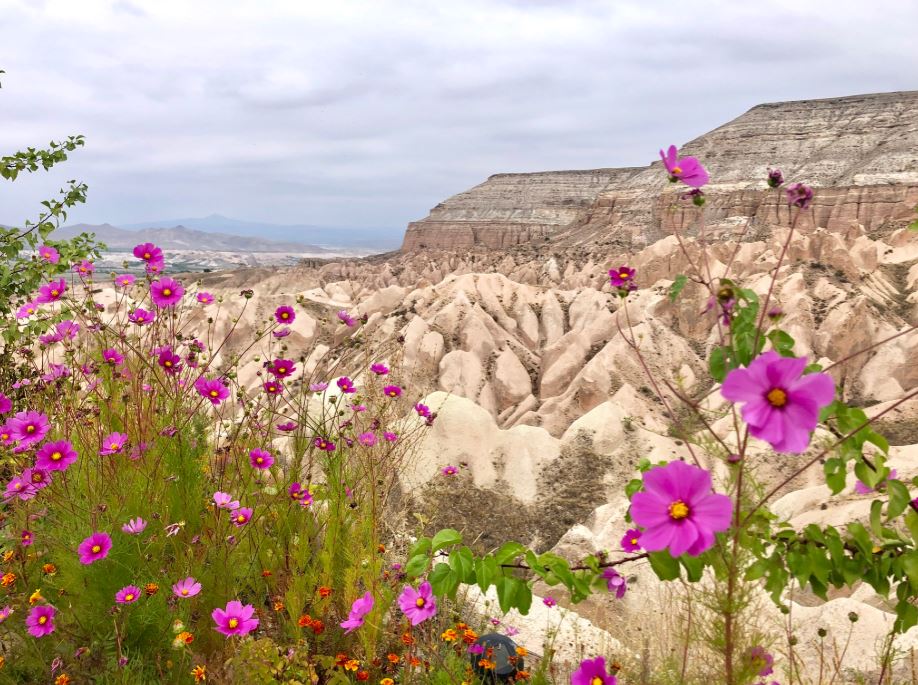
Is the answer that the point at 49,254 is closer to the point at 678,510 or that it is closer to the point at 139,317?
the point at 139,317

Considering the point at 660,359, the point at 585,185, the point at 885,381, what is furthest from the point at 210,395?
the point at 585,185

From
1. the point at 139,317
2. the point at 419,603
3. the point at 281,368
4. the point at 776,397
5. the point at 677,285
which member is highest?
the point at 677,285

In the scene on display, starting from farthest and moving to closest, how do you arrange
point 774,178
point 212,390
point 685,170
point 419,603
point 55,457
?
point 212,390 < point 55,457 < point 419,603 < point 685,170 < point 774,178

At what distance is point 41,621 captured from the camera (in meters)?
2.32

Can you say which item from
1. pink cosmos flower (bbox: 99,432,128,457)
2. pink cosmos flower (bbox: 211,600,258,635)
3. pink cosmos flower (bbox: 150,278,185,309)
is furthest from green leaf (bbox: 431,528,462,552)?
pink cosmos flower (bbox: 150,278,185,309)

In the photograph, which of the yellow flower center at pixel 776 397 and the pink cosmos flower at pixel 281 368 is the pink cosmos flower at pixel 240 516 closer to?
the pink cosmos flower at pixel 281 368

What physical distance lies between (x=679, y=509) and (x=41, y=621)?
7.95ft

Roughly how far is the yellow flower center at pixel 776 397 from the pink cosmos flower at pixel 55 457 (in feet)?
8.95

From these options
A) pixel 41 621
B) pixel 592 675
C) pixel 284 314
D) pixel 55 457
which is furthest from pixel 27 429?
pixel 592 675

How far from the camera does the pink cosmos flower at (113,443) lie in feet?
9.18

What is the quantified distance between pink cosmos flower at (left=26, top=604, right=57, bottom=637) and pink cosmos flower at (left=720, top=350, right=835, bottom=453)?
257 centimetres

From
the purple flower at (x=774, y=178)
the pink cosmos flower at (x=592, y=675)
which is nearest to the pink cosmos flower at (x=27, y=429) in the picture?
the pink cosmos flower at (x=592, y=675)

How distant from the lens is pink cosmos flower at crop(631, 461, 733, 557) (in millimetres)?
1343

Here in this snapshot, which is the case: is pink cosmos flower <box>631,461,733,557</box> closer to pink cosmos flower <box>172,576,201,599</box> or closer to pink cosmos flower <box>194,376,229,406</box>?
pink cosmos flower <box>172,576,201,599</box>
